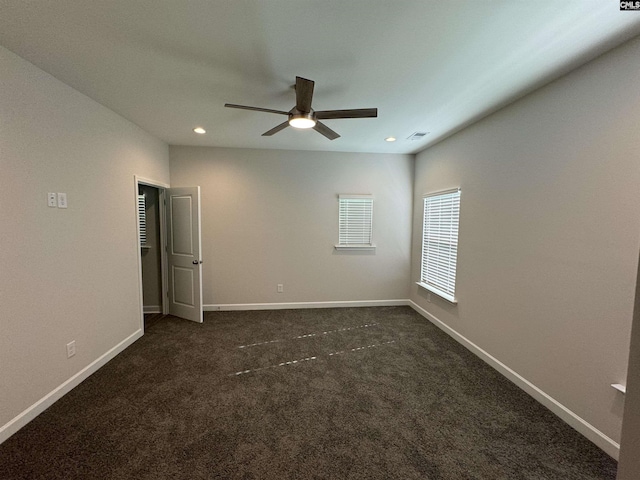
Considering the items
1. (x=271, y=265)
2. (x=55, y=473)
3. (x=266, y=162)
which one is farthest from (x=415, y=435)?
(x=266, y=162)

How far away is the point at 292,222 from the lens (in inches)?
168

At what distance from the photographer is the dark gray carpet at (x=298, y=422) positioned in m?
1.57

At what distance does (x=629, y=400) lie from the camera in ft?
2.11

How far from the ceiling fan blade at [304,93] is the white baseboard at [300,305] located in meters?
3.13

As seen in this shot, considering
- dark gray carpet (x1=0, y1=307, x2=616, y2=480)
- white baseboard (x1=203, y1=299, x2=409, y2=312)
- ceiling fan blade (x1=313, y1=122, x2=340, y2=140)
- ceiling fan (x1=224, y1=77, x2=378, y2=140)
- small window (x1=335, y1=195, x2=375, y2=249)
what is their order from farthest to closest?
small window (x1=335, y1=195, x2=375, y2=249), white baseboard (x1=203, y1=299, x2=409, y2=312), ceiling fan blade (x1=313, y1=122, x2=340, y2=140), ceiling fan (x1=224, y1=77, x2=378, y2=140), dark gray carpet (x1=0, y1=307, x2=616, y2=480)

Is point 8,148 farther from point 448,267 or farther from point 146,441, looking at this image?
point 448,267

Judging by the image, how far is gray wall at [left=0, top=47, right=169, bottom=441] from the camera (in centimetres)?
178

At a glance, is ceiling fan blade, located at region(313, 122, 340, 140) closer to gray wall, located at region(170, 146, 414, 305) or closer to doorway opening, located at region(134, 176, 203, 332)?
gray wall, located at region(170, 146, 414, 305)

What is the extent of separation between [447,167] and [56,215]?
4177mm

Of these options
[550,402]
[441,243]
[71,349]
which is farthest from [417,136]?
[71,349]

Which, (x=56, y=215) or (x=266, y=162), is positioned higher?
(x=266, y=162)

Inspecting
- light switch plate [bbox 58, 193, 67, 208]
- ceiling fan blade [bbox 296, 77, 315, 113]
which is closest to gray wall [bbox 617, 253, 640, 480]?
ceiling fan blade [bbox 296, 77, 315, 113]

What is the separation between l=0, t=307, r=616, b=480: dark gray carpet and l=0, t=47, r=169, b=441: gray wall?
1.16 ft

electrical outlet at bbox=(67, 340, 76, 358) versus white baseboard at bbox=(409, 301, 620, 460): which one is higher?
electrical outlet at bbox=(67, 340, 76, 358)
